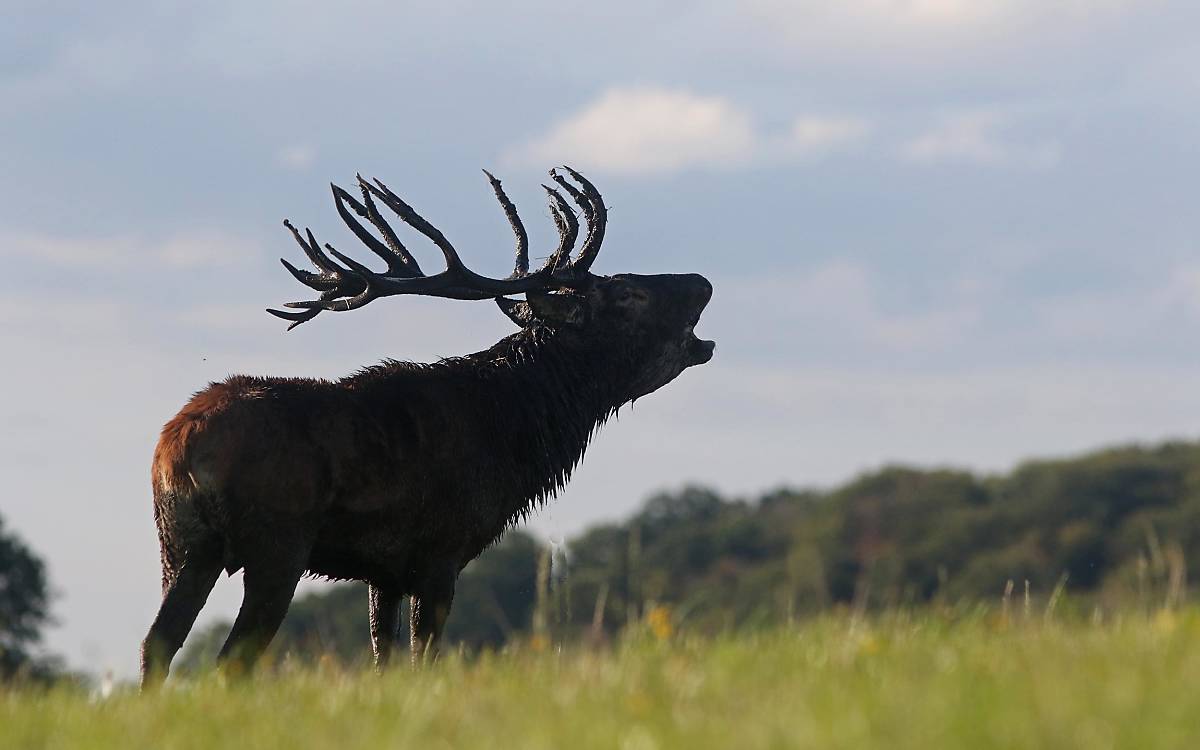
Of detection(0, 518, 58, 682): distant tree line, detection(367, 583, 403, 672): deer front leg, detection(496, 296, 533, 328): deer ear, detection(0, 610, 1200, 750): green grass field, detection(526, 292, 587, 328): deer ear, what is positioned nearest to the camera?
detection(0, 610, 1200, 750): green grass field

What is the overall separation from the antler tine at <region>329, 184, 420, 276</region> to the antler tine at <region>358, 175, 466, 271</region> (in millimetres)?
84

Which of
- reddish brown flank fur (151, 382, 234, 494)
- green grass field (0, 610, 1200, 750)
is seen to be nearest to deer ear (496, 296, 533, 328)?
reddish brown flank fur (151, 382, 234, 494)

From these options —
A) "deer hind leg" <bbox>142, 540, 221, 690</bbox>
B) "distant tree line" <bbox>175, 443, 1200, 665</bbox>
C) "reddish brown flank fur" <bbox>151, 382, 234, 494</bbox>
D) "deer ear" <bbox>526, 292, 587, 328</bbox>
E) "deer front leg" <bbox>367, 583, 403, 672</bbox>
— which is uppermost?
"deer ear" <bbox>526, 292, 587, 328</bbox>

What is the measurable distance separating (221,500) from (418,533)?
113 centimetres

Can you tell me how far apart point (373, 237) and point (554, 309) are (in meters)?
1.15

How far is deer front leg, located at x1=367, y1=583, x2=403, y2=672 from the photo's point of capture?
392 inches

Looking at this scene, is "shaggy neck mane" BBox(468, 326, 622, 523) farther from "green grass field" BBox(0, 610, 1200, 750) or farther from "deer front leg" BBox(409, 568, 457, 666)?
"green grass field" BBox(0, 610, 1200, 750)

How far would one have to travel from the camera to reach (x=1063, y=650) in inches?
238

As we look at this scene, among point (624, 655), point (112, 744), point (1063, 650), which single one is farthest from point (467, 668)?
point (1063, 650)

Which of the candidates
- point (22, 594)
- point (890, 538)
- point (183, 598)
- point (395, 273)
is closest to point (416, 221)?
point (395, 273)

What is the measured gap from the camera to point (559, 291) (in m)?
11.5

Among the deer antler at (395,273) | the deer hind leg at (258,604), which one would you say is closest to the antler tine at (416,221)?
the deer antler at (395,273)

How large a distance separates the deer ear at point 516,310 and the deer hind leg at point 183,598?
3037mm

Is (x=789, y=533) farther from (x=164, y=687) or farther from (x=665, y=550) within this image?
(x=164, y=687)
